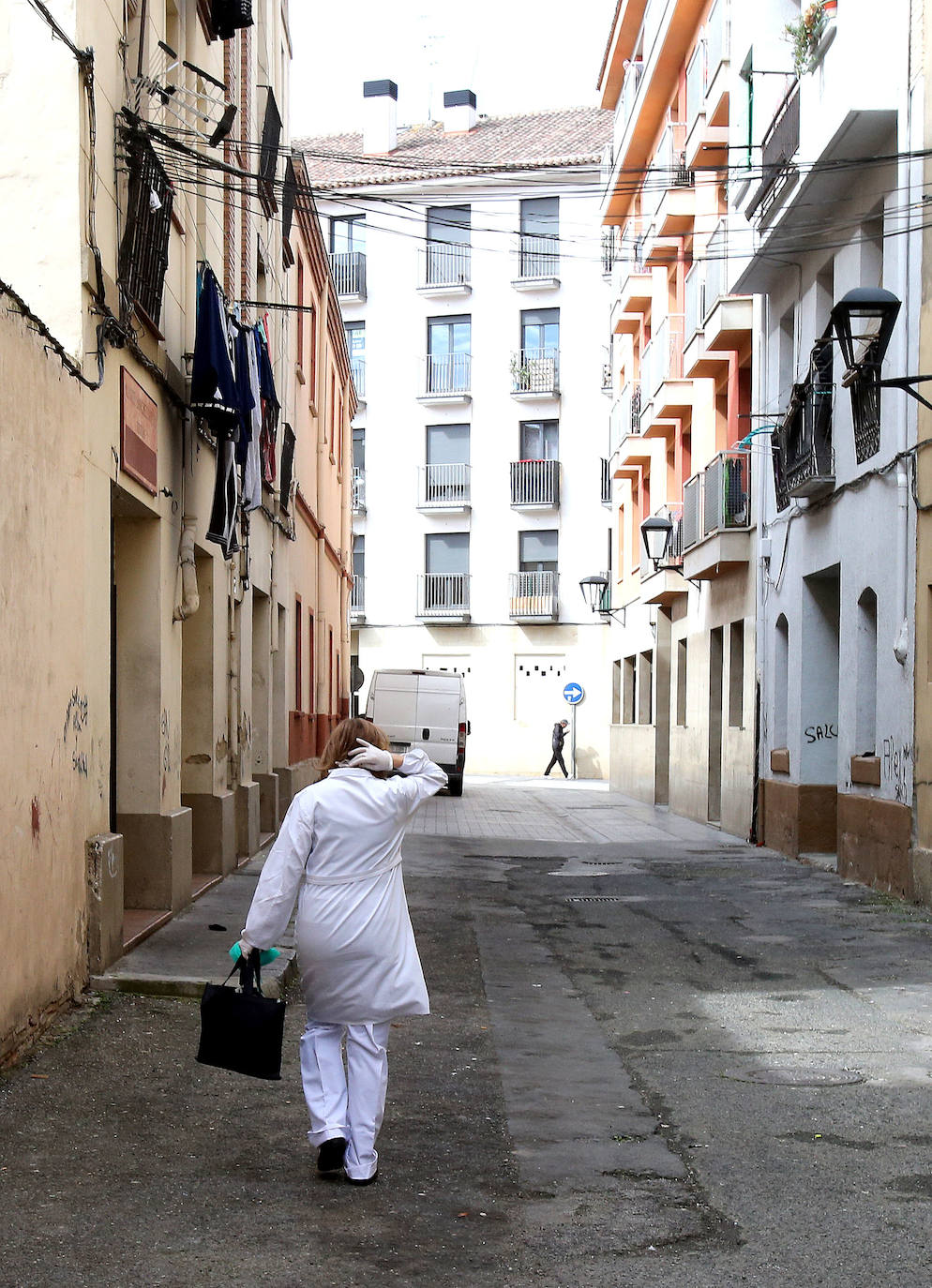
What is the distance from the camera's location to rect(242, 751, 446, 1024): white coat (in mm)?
5328

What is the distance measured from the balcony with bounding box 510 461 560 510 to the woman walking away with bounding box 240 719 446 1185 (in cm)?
4101

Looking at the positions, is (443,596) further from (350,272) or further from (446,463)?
(350,272)

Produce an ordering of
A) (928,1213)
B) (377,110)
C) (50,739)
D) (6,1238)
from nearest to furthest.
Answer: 1. (6,1238)
2. (928,1213)
3. (50,739)
4. (377,110)

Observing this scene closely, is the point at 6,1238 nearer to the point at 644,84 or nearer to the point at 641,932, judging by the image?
the point at 641,932

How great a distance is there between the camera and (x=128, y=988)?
8.34m

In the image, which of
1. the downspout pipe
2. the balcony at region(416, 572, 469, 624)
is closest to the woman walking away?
the downspout pipe

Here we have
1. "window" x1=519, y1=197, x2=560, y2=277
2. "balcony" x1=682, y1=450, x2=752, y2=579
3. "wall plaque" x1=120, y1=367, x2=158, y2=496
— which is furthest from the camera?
"window" x1=519, y1=197, x2=560, y2=277

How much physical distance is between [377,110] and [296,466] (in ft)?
98.5

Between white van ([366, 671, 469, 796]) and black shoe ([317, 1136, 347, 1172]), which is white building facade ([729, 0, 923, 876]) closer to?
black shoe ([317, 1136, 347, 1172])

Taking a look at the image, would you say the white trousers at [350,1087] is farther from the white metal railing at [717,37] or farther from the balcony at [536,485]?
the balcony at [536,485]

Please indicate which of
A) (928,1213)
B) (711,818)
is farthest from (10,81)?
(711,818)

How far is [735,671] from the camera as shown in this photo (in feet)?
72.8

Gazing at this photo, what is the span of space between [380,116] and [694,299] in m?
28.3

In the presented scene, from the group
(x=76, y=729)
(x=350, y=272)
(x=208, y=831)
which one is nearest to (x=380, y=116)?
(x=350, y=272)
